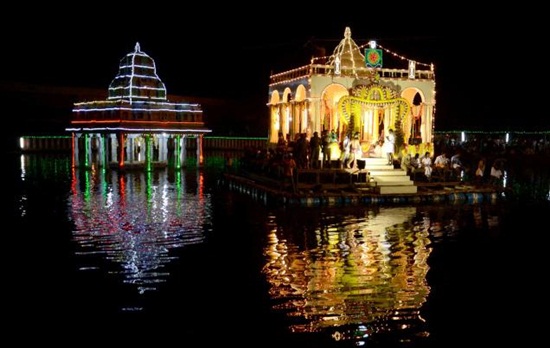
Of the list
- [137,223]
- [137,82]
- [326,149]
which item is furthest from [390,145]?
[137,82]

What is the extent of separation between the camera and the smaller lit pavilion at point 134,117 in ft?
110

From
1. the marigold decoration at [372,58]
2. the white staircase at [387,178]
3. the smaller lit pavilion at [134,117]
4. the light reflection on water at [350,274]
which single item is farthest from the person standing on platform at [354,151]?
the smaller lit pavilion at [134,117]

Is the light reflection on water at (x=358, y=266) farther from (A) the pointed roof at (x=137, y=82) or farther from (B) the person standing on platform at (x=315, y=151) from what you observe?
(A) the pointed roof at (x=137, y=82)

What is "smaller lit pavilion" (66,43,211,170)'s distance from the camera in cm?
3353

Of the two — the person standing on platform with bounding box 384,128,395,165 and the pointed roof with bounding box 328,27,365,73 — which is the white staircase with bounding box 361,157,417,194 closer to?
the person standing on platform with bounding box 384,128,395,165

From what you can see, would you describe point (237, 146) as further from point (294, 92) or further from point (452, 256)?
point (452, 256)

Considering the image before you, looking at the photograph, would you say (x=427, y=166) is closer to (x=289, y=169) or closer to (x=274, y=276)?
(x=289, y=169)

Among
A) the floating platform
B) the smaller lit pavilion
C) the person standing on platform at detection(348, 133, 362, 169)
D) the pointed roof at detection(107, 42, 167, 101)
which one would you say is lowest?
the floating platform

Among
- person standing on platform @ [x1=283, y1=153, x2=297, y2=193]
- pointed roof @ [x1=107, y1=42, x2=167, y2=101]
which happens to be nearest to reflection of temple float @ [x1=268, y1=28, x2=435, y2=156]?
person standing on platform @ [x1=283, y1=153, x2=297, y2=193]

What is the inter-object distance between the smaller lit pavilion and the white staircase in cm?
1482

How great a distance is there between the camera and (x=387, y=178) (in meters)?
21.5

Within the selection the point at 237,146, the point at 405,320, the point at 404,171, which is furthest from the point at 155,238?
the point at 237,146

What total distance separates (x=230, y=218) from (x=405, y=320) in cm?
910

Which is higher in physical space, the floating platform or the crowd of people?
the crowd of people
